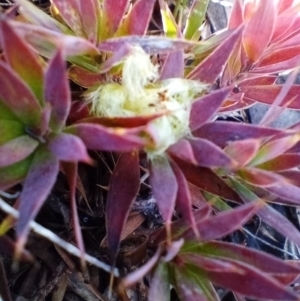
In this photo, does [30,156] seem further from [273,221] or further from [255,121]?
[255,121]

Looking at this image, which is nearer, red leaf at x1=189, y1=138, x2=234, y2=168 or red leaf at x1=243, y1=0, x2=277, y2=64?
red leaf at x1=189, y1=138, x2=234, y2=168

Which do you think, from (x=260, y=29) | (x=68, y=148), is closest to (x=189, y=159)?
(x=68, y=148)

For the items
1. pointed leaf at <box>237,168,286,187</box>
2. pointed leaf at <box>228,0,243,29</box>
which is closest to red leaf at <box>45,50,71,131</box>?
pointed leaf at <box>237,168,286,187</box>

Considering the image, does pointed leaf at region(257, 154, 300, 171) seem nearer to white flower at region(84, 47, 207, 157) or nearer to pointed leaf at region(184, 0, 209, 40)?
white flower at region(84, 47, 207, 157)

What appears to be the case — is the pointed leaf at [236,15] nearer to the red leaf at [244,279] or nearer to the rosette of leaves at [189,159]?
the rosette of leaves at [189,159]

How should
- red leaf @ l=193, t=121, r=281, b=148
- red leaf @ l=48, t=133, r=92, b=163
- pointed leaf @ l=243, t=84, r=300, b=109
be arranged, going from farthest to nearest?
pointed leaf @ l=243, t=84, r=300, b=109
red leaf @ l=193, t=121, r=281, b=148
red leaf @ l=48, t=133, r=92, b=163

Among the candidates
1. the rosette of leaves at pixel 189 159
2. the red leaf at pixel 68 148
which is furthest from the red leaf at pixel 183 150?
the red leaf at pixel 68 148
